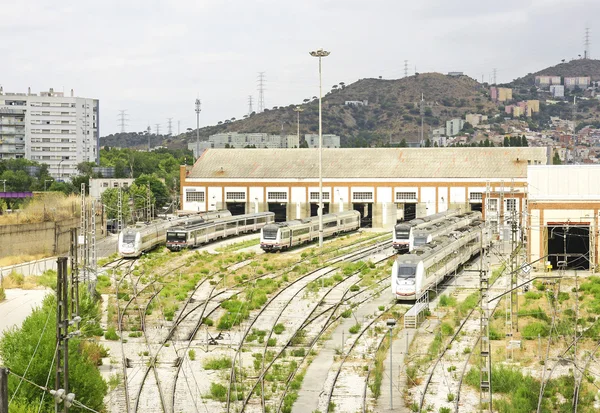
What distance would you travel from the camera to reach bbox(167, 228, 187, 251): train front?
209 ft

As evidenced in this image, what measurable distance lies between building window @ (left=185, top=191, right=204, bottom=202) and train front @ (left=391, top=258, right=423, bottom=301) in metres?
52.1

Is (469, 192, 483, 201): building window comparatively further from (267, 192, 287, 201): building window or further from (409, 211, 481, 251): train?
(409, 211, 481, 251): train

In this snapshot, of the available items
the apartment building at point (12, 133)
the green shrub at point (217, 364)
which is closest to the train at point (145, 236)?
the green shrub at point (217, 364)

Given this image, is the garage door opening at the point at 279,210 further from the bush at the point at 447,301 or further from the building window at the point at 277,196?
the bush at the point at 447,301

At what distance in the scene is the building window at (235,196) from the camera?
90000 millimetres

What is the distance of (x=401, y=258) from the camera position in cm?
4144

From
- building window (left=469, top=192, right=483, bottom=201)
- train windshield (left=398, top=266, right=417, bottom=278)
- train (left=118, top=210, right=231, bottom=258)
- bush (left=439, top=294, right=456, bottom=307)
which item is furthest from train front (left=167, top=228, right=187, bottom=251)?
building window (left=469, top=192, right=483, bottom=201)

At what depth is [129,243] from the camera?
198 ft

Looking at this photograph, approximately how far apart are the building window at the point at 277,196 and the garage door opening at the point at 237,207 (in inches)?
113

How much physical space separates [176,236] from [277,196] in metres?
26.4

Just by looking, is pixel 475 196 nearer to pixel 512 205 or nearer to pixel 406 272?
pixel 512 205

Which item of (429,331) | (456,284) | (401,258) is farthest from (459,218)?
(429,331)

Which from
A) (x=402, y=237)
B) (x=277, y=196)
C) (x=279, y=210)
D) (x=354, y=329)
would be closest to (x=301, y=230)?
(x=402, y=237)

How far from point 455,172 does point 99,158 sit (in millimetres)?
100302
